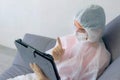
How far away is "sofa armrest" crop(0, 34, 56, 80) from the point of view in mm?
1823

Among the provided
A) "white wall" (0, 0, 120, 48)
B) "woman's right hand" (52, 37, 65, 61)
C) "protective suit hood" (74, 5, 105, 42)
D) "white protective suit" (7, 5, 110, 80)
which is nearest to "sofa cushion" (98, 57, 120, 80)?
"white protective suit" (7, 5, 110, 80)

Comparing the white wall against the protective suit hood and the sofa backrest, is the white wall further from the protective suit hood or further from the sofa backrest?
the protective suit hood

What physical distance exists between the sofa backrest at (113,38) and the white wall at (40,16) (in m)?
0.52

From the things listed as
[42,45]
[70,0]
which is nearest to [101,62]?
[42,45]

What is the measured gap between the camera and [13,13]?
2916mm

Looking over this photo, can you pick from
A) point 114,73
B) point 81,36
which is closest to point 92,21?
point 81,36

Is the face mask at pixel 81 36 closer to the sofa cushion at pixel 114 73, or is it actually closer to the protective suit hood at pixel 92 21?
the protective suit hood at pixel 92 21

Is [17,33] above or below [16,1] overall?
below

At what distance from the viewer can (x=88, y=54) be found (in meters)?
1.47

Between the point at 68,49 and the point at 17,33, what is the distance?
5.17 feet

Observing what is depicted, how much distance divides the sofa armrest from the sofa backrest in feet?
1.84

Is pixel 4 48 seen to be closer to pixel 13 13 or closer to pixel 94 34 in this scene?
pixel 13 13

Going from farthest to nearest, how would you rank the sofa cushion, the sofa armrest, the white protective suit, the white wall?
the white wall
the sofa armrest
the white protective suit
the sofa cushion

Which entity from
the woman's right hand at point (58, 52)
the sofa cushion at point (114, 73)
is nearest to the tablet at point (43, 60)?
the woman's right hand at point (58, 52)
